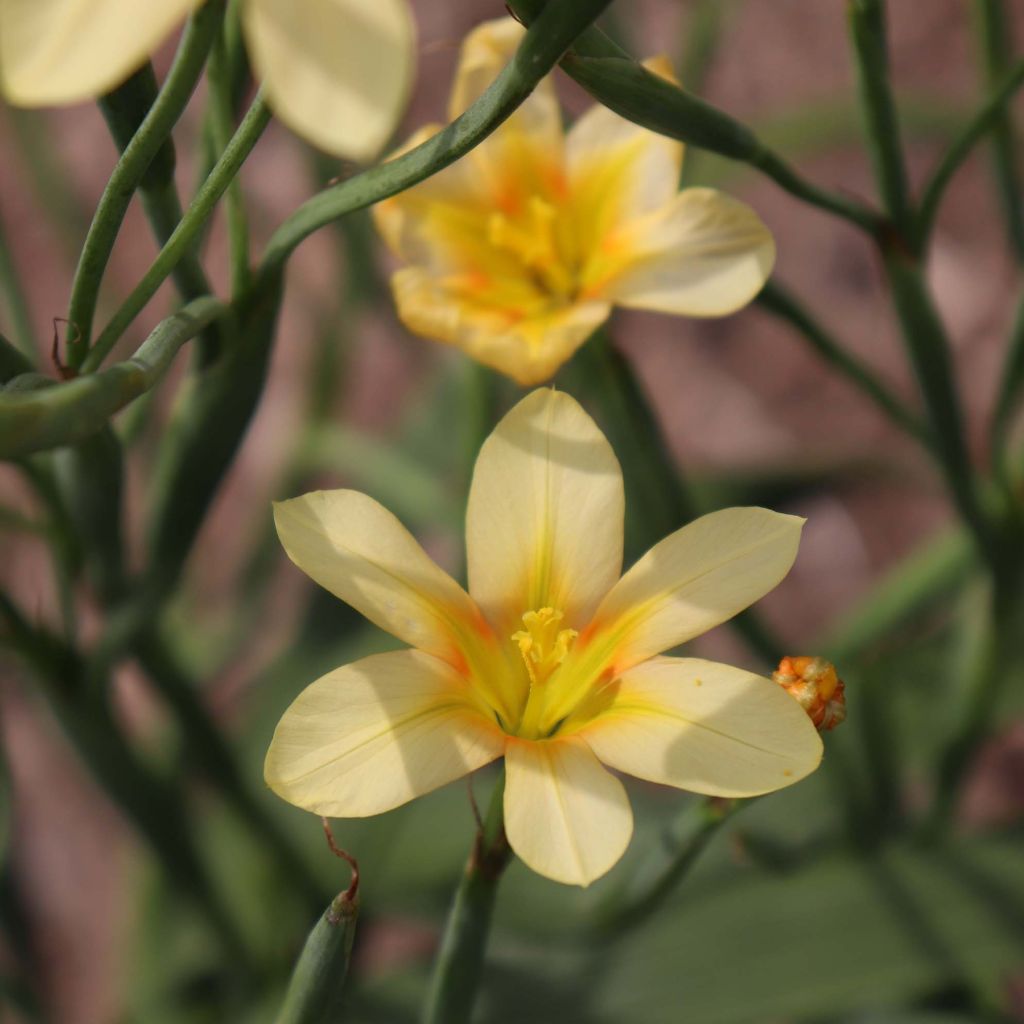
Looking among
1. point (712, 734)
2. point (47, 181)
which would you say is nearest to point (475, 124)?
point (712, 734)

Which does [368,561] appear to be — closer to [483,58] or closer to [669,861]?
[669,861]

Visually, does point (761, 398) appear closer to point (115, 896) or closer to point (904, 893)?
point (904, 893)

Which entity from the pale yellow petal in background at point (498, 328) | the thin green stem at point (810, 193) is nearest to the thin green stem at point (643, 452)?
the pale yellow petal in background at point (498, 328)

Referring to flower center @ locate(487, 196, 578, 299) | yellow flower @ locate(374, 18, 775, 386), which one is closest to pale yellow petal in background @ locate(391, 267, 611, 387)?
yellow flower @ locate(374, 18, 775, 386)

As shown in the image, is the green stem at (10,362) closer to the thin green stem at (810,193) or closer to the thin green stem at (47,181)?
the thin green stem at (810,193)

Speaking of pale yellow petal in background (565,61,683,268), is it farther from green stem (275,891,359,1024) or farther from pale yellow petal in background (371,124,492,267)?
green stem (275,891,359,1024)
